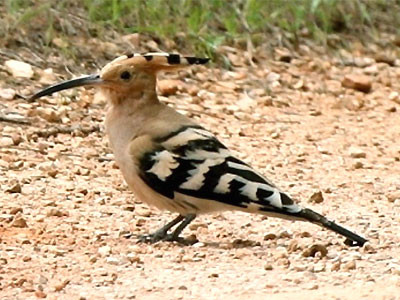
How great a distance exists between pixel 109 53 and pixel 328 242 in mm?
3745

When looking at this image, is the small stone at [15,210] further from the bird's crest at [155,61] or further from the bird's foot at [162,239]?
the bird's crest at [155,61]

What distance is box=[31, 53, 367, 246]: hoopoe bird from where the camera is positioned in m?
6.19

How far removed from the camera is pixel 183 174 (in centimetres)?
626

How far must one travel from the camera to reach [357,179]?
7.96 m

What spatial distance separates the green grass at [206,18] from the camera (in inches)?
384

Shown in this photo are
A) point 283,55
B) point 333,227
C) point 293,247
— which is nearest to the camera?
point 293,247

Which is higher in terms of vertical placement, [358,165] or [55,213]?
[55,213]

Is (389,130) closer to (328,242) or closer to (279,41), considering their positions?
(279,41)

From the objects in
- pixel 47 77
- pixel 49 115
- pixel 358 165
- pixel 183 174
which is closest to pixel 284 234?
pixel 183 174

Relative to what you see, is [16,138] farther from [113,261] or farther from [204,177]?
[113,261]

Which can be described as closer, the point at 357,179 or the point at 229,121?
the point at 357,179

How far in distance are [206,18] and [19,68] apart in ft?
6.20

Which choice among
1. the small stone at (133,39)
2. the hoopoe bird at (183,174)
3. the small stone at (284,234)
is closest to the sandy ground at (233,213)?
the small stone at (284,234)

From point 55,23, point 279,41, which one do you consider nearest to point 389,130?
point 279,41
